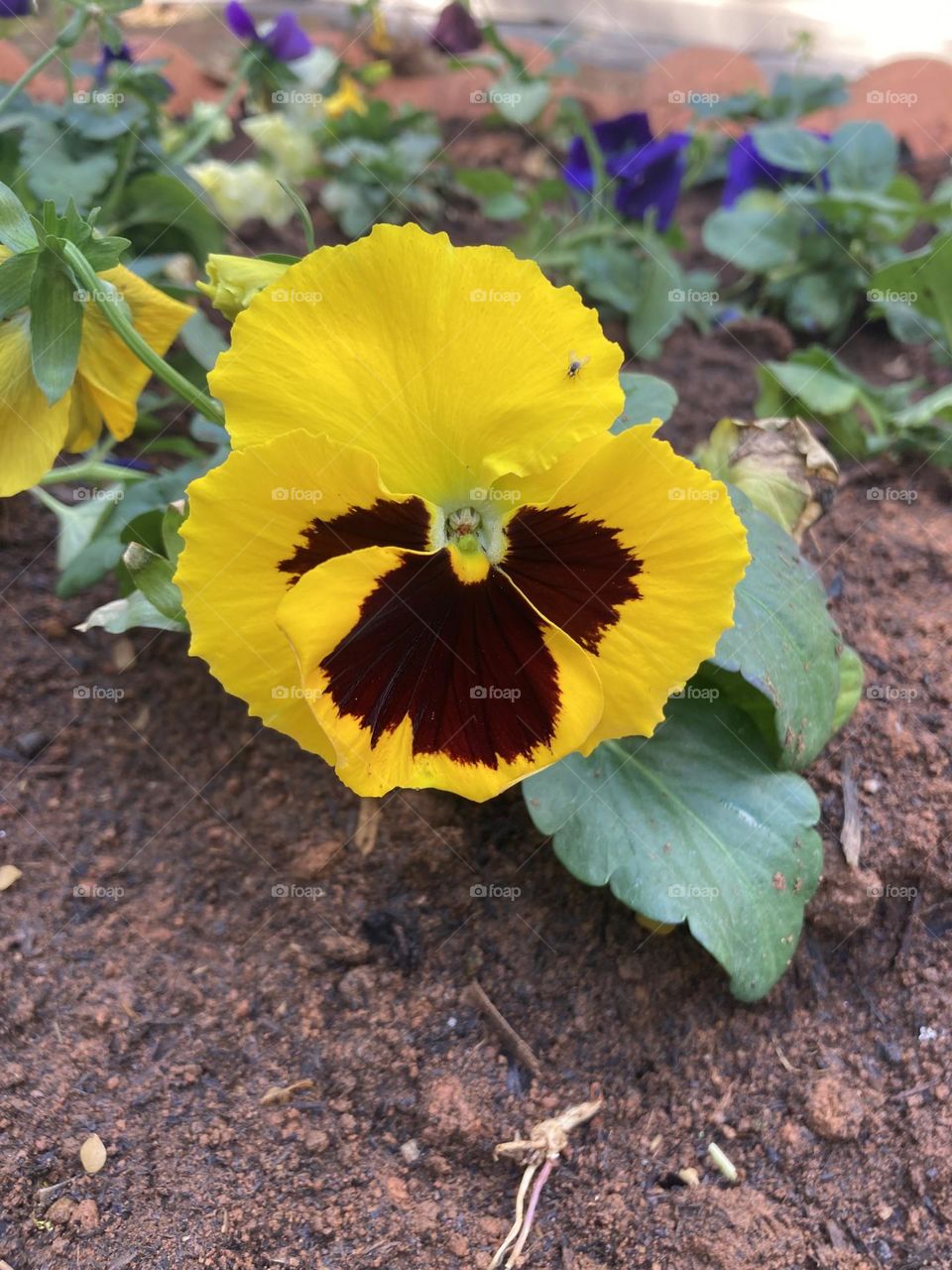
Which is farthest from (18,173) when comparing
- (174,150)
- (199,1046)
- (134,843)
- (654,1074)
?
(654,1074)

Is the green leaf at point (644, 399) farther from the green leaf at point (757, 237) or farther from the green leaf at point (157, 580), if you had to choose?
the green leaf at point (757, 237)

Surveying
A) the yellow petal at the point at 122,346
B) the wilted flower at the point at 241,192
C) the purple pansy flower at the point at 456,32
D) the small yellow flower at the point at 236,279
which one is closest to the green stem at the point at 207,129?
the wilted flower at the point at 241,192

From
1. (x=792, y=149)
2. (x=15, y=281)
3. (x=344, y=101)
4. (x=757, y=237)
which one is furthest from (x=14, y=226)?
(x=344, y=101)

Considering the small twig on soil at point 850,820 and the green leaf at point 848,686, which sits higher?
the green leaf at point 848,686

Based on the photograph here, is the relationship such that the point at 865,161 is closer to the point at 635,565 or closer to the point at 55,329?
the point at 635,565

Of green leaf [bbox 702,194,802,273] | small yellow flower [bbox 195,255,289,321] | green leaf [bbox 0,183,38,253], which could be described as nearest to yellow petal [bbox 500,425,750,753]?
small yellow flower [bbox 195,255,289,321]
